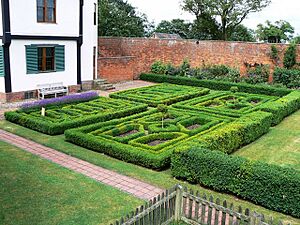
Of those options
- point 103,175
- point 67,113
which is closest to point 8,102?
point 67,113

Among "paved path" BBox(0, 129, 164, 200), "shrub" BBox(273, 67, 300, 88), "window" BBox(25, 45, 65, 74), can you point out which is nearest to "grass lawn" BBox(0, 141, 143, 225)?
"paved path" BBox(0, 129, 164, 200)

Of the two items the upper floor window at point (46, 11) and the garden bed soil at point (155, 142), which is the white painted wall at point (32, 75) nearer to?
the upper floor window at point (46, 11)

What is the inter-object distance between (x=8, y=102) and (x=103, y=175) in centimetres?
963

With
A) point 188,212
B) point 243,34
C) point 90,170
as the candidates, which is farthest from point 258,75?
point 243,34

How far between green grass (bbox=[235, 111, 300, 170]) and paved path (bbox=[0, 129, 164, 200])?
3956 mm

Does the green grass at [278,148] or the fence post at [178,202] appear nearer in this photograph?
the fence post at [178,202]

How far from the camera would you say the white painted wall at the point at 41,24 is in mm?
15984

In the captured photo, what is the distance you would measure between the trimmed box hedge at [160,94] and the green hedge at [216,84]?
1.97 meters

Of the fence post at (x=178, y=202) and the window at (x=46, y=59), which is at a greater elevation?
the window at (x=46, y=59)

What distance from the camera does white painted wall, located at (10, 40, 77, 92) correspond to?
16.3 metres

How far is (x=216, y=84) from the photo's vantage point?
21.7 metres

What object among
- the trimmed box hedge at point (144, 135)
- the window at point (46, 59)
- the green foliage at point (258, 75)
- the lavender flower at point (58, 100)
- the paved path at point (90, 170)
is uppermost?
the window at point (46, 59)

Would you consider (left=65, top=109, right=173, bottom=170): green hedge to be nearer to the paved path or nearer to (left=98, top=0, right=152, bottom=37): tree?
the paved path

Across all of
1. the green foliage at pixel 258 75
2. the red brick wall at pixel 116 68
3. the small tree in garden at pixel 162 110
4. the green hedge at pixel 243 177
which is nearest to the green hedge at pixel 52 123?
the small tree in garden at pixel 162 110
